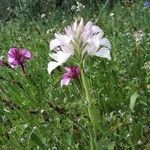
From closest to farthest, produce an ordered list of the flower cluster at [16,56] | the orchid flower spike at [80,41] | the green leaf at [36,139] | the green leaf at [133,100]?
the orchid flower spike at [80,41] → the green leaf at [36,139] → the green leaf at [133,100] → the flower cluster at [16,56]

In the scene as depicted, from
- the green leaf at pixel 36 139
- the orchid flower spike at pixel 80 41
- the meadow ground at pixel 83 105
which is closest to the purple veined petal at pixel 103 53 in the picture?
the orchid flower spike at pixel 80 41

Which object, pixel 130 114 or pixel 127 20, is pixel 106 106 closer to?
pixel 130 114

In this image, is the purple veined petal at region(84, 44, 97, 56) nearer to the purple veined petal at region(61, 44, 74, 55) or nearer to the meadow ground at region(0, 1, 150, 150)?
the purple veined petal at region(61, 44, 74, 55)

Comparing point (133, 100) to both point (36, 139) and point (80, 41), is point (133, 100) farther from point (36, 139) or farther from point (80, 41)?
point (80, 41)

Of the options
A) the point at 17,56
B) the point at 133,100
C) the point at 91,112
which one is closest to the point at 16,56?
the point at 17,56

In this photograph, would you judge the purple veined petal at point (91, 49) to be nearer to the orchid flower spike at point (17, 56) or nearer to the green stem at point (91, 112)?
the green stem at point (91, 112)
